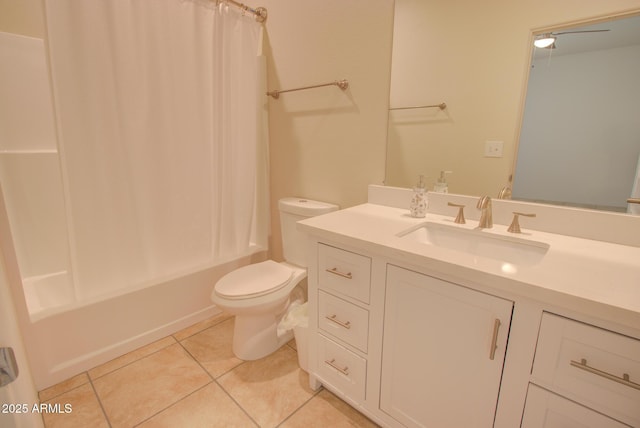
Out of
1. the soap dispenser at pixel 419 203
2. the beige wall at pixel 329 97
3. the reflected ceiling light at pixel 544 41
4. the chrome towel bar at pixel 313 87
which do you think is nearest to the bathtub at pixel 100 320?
the beige wall at pixel 329 97

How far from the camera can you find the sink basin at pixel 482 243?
102 centimetres

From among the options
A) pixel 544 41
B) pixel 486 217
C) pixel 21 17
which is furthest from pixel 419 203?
pixel 21 17

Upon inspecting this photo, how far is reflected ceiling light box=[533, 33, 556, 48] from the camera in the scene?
3.44 ft

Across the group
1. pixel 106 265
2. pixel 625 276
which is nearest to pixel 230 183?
pixel 106 265

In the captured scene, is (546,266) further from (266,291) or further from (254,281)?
(254,281)

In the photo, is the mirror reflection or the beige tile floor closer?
the mirror reflection

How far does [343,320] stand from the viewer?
3.82 ft

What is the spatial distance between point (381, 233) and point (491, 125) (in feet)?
2.14

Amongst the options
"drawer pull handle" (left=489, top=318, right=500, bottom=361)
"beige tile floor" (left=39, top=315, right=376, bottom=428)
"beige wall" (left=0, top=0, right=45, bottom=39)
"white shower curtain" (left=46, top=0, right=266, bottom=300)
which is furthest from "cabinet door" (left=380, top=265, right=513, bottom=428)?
"beige wall" (left=0, top=0, right=45, bottom=39)

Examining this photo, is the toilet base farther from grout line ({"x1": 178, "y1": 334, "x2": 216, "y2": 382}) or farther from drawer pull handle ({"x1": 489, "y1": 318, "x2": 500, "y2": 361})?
drawer pull handle ({"x1": 489, "y1": 318, "x2": 500, "y2": 361})

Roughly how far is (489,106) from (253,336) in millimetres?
1564

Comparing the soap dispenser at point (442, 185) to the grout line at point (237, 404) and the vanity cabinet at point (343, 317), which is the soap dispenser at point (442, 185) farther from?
the grout line at point (237, 404)

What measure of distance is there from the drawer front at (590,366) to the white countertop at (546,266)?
0.20 ft

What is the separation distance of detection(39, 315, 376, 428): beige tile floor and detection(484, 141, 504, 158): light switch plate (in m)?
1.23
